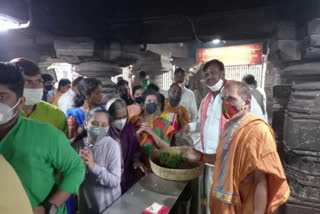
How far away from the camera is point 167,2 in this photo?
10.1 feet

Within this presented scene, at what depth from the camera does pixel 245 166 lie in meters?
1.42

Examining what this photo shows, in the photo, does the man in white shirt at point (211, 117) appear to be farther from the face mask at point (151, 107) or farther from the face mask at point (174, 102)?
the face mask at point (174, 102)

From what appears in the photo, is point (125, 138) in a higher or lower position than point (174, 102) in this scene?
lower

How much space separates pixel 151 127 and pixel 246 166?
1.17 meters

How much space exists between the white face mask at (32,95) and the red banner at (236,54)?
25.3 feet

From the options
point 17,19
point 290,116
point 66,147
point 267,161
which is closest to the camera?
point 66,147

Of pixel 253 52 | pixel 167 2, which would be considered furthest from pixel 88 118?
pixel 253 52

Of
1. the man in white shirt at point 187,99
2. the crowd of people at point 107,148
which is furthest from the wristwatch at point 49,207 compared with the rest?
the man in white shirt at point 187,99

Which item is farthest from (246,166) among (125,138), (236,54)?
(236,54)

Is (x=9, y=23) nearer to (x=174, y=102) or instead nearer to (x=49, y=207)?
(x=174, y=102)

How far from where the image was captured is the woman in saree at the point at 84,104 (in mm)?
2418

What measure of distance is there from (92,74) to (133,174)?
2223mm

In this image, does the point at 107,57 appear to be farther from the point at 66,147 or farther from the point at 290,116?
the point at 290,116

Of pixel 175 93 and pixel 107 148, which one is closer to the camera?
pixel 107 148
